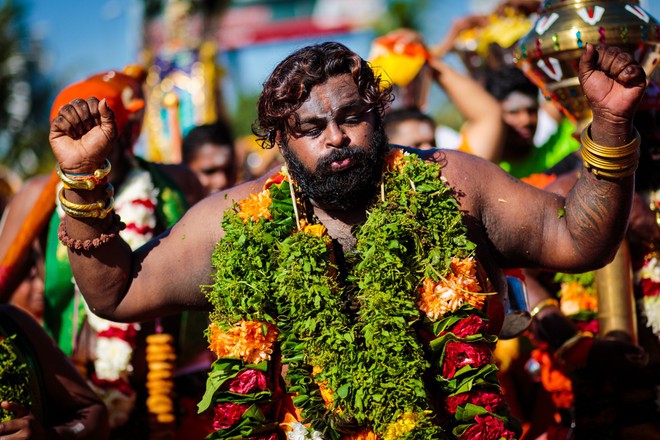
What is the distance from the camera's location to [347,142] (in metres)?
3.75

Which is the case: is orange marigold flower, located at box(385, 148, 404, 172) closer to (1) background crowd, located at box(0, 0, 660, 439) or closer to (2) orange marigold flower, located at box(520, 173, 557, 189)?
(1) background crowd, located at box(0, 0, 660, 439)

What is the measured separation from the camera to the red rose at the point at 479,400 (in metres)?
3.57

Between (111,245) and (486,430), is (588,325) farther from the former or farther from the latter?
(111,245)

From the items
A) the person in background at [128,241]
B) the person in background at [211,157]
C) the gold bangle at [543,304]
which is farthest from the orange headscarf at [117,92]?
the gold bangle at [543,304]

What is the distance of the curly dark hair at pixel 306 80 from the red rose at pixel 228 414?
41.0 inches

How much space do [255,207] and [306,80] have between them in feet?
1.68

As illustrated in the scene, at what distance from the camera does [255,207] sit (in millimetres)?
3877

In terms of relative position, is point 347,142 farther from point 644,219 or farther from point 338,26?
point 338,26

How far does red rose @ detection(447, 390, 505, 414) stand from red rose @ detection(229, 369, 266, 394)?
68 centimetres

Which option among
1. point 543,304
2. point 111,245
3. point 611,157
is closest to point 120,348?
point 111,245

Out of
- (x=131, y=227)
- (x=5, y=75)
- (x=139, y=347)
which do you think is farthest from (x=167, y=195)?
(x=5, y=75)

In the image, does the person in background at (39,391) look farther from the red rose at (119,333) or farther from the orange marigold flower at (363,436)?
the orange marigold flower at (363,436)

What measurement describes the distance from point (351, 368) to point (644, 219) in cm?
224

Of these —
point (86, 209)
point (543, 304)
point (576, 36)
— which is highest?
point (576, 36)
